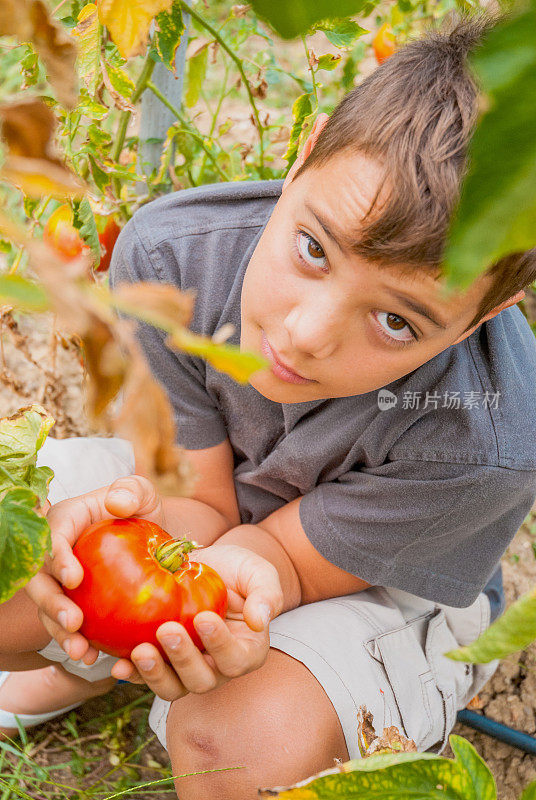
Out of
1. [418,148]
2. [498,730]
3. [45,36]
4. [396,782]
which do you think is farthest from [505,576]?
[45,36]

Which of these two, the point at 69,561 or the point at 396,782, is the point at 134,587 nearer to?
the point at 69,561

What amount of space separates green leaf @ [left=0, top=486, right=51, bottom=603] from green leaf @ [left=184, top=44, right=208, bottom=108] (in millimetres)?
1046

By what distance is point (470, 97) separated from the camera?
73 cm

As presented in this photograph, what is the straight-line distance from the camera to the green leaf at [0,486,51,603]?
519 millimetres

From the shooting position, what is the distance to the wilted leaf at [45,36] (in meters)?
0.30

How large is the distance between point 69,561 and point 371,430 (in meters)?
0.45

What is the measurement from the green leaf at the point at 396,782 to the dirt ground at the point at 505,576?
0.85 meters

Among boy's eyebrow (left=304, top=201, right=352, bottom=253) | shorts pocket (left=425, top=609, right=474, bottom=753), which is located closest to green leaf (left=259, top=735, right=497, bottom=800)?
boy's eyebrow (left=304, top=201, right=352, bottom=253)

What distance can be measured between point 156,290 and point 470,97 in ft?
2.02

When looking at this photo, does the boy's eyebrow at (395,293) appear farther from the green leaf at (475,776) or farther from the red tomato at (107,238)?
the red tomato at (107,238)

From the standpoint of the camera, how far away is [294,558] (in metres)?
1.13

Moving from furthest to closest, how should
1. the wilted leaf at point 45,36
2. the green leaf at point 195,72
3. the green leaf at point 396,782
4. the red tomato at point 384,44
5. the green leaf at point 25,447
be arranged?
1. the red tomato at point 384,44
2. the green leaf at point 195,72
3. the green leaf at point 25,447
4. the green leaf at point 396,782
5. the wilted leaf at point 45,36

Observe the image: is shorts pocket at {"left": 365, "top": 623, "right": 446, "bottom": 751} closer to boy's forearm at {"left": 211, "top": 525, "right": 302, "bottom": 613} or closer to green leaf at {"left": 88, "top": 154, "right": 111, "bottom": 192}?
boy's forearm at {"left": 211, "top": 525, "right": 302, "bottom": 613}

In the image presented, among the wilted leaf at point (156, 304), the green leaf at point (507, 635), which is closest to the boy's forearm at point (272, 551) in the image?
the green leaf at point (507, 635)
